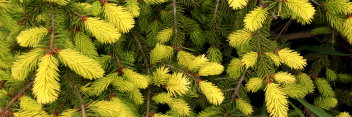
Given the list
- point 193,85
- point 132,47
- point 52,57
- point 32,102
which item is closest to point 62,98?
point 32,102

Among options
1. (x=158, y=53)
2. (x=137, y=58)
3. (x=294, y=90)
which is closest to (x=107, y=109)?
(x=158, y=53)

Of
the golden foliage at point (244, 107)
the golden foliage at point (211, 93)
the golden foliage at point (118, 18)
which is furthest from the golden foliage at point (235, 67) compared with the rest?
the golden foliage at point (118, 18)

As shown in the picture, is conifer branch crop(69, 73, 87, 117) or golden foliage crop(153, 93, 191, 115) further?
golden foliage crop(153, 93, 191, 115)

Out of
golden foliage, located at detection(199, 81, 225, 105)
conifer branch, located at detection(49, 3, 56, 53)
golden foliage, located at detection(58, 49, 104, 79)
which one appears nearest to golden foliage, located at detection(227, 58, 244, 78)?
golden foliage, located at detection(199, 81, 225, 105)

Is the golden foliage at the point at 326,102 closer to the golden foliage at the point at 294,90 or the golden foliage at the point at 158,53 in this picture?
the golden foliage at the point at 294,90

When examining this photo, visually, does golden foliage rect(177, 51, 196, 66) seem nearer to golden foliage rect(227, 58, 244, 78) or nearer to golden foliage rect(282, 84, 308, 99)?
golden foliage rect(227, 58, 244, 78)

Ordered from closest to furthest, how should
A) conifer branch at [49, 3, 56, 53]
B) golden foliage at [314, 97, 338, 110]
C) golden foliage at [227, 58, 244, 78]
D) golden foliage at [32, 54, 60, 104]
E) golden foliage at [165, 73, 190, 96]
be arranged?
golden foliage at [32, 54, 60, 104] < conifer branch at [49, 3, 56, 53] < golden foliage at [165, 73, 190, 96] < golden foliage at [227, 58, 244, 78] < golden foliage at [314, 97, 338, 110]

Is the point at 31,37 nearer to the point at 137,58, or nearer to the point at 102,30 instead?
the point at 102,30

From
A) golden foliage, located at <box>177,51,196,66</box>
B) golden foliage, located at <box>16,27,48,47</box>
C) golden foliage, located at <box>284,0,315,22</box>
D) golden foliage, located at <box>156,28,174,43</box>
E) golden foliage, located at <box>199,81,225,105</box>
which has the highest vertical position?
golden foliage, located at <box>284,0,315,22</box>

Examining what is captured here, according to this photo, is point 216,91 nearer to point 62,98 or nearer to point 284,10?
point 284,10
